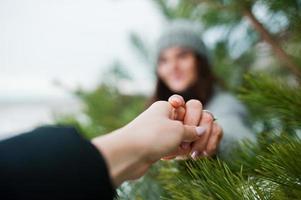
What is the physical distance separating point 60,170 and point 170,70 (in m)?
0.76

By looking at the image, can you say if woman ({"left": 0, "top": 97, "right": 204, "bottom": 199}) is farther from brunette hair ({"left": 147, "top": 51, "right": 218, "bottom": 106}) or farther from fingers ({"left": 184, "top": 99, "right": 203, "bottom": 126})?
brunette hair ({"left": 147, "top": 51, "right": 218, "bottom": 106})

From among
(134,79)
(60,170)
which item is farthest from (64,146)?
(134,79)

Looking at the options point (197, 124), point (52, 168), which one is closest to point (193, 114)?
point (197, 124)

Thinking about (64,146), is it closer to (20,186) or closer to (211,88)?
(20,186)

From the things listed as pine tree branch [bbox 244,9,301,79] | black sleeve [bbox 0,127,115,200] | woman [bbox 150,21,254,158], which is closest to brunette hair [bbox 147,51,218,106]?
A: woman [bbox 150,21,254,158]

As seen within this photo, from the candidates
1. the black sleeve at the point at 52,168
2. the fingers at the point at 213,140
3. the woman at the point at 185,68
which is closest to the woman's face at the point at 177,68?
the woman at the point at 185,68

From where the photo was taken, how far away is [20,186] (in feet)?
0.56

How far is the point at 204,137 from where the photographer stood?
28 cm

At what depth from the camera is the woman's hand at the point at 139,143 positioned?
196 mm

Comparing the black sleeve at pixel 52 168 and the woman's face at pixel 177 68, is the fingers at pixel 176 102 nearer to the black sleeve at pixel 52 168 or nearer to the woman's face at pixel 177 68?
the black sleeve at pixel 52 168

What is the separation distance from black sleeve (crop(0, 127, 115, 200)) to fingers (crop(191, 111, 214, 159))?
0.10 metres

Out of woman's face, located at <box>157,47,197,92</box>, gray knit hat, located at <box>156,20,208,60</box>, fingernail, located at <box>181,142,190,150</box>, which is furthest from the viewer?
woman's face, located at <box>157,47,197,92</box>

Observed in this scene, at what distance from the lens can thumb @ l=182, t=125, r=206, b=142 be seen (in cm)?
24

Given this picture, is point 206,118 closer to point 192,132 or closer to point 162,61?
point 192,132
